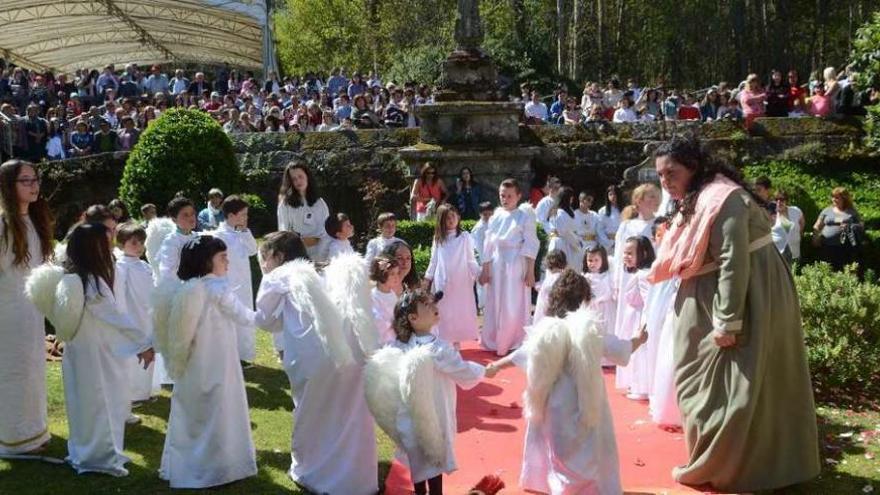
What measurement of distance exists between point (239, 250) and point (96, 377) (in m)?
3.15

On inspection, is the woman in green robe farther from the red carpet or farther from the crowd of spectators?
the crowd of spectators

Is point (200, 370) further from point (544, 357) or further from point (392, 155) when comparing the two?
point (392, 155)

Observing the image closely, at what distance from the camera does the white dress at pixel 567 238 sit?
12.8 metres

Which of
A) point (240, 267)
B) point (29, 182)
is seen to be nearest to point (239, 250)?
point (240, 267)

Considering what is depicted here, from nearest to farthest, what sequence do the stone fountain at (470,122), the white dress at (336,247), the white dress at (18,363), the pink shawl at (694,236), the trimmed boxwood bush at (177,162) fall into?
the pink shawl at (694,236) < the white dress at (18,363) < the white dress at (336,247) < the trimmed boxwood bush at (177,162) < the stone fountain at (470,122)

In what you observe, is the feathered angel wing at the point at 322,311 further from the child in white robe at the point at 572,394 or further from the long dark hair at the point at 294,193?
the long dark hair at the point at 294,193

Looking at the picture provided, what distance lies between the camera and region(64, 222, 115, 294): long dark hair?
21.2ft

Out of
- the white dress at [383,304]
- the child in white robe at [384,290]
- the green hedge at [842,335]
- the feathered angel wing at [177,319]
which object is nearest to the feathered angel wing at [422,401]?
the child in white robe at [384,290]

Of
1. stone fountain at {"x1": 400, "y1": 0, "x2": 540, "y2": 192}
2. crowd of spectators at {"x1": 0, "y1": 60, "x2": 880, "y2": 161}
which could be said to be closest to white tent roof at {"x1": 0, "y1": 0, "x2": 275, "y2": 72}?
crowd of spectators at {"x1": 0, "y1": 60, "x2": 880, "y2": 161}

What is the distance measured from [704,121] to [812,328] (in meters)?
10.1

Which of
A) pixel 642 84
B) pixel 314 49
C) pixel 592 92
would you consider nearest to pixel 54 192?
pixel 592 92

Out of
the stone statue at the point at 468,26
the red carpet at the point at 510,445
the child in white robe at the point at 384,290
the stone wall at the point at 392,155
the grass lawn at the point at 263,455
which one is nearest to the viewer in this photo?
the grass lawn at the point at 263,455

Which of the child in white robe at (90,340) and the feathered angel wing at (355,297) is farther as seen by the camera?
the child in white robe at (90,340)

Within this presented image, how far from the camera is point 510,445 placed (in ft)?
23.4
